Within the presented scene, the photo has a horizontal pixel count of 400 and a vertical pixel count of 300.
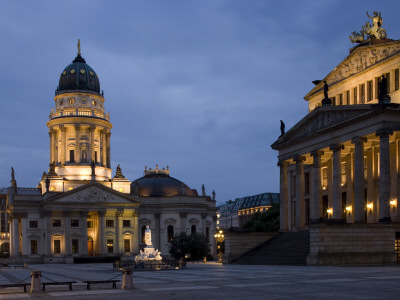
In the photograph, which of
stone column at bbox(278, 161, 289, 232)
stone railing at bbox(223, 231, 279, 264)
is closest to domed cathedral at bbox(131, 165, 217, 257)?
stone column at bbox(278, 161, 289, 232)

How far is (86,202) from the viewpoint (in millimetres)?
114500

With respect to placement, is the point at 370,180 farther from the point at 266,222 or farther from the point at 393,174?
the point at 266,222

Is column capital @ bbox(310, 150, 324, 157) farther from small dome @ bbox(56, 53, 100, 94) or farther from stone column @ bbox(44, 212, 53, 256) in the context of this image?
small dome @ bbox(56, 53, 100, 94)

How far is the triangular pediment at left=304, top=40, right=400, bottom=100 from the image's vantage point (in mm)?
59375

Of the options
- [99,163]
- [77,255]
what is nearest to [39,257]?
[77,255]

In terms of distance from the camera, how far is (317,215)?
198 ft

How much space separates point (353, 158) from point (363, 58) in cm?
1050

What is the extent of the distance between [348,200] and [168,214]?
217ft

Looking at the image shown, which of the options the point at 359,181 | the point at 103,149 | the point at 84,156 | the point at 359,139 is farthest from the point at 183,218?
the point at 359,139

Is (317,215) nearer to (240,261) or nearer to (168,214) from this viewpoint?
(240,261)

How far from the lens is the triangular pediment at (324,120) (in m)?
54.0

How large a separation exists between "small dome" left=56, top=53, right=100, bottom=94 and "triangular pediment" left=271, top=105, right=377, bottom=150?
67.4 m

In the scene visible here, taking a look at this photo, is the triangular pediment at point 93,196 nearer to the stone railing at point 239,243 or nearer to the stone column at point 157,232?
the stone column at point 157,232

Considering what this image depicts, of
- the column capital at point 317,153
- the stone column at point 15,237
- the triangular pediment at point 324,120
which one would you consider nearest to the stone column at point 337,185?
the triangular pediment at point 324,120
